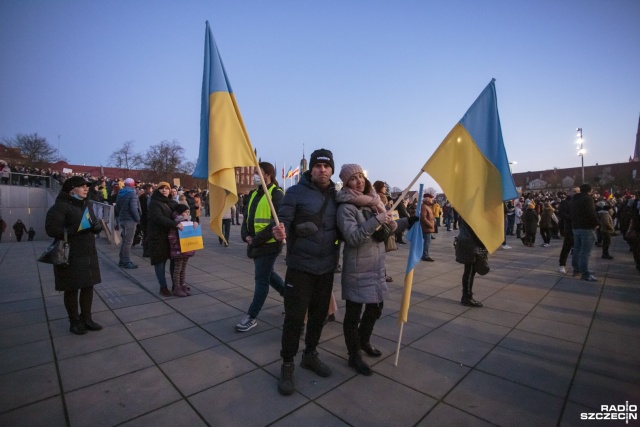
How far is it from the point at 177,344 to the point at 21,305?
126 inches

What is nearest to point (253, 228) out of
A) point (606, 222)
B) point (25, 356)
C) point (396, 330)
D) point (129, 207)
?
point (396, 330)

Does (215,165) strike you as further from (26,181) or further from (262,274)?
(26,181)

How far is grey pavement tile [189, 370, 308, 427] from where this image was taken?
2182mm

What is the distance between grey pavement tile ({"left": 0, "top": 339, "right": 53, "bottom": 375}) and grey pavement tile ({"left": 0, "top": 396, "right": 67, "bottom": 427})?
82 centimetres

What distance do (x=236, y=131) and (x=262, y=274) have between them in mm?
1674

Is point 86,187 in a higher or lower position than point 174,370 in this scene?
higher

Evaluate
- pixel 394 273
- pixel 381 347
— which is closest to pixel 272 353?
pixel 381 347

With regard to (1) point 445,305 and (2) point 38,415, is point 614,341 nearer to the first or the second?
(1) point 445,305

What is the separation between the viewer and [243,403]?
2365mm

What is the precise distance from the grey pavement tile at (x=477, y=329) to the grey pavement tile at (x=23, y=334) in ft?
15.9

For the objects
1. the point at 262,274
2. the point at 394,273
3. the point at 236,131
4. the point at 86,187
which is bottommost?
the point at 394,273

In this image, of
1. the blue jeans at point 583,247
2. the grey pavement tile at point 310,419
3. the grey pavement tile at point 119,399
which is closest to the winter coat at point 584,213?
the blue jeans at point 583,247

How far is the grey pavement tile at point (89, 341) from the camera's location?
3182 mm

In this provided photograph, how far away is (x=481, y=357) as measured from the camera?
10.3 feet
